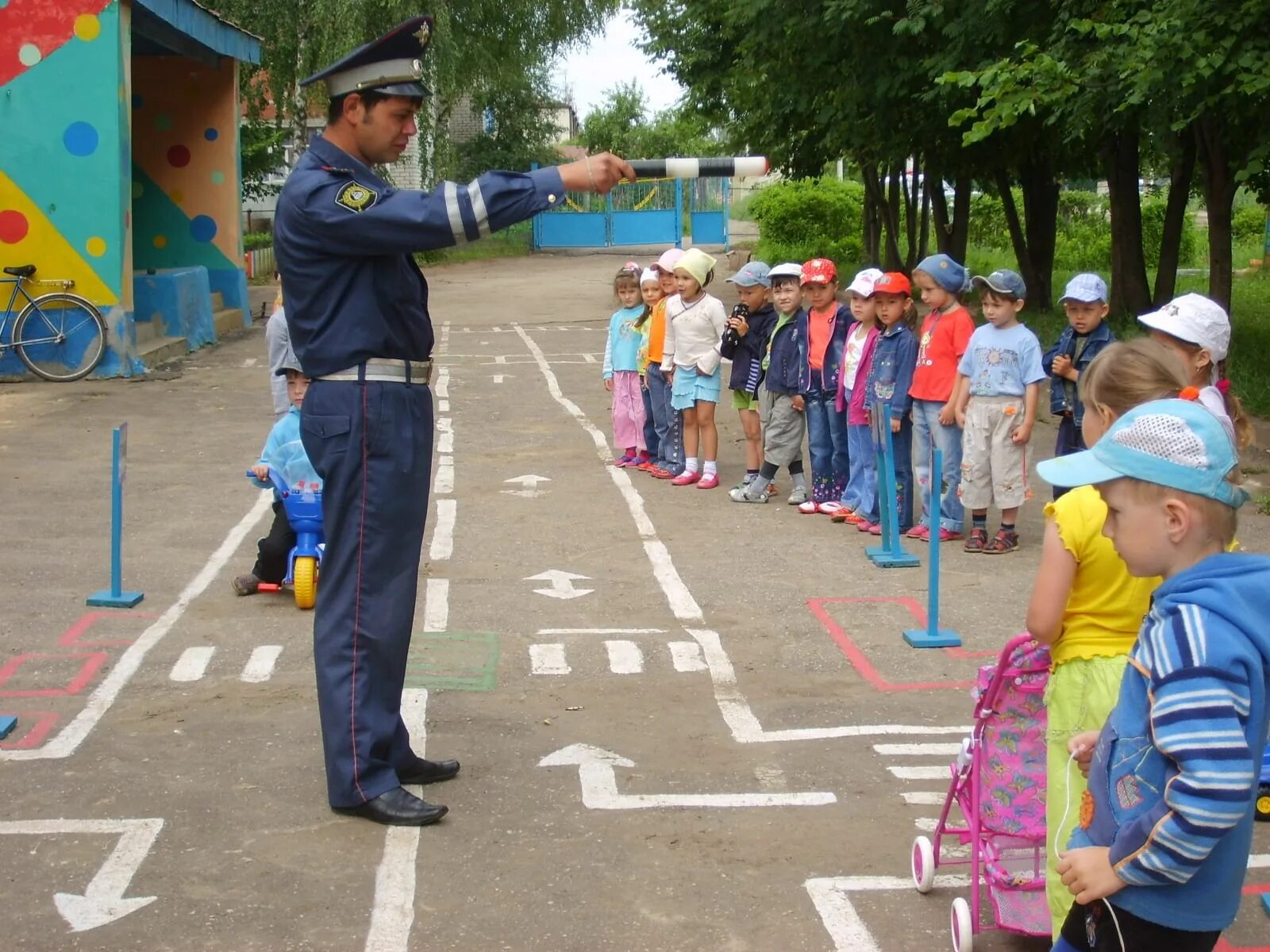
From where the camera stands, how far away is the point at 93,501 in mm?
10625

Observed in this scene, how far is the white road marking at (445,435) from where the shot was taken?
1311 centimetres

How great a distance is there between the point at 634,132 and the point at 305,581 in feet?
207

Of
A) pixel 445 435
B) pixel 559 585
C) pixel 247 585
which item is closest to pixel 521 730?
pixel 559 585

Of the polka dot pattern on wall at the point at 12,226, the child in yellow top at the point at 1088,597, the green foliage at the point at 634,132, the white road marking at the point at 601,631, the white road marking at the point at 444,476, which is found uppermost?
the green foliage at the point at 634,132

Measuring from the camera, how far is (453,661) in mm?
6957

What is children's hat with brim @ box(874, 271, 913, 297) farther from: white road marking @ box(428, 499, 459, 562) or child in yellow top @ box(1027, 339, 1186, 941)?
child in yellow top @ box(1027, 339, 1186, 941)

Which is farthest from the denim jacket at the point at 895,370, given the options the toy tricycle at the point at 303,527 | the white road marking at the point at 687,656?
the toy tricycle at the point at 303,527

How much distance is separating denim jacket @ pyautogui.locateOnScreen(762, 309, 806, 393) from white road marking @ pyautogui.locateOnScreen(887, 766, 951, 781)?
203 inches

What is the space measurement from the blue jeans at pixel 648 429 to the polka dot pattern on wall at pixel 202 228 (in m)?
13.2

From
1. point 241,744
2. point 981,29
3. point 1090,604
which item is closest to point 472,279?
point 981,29

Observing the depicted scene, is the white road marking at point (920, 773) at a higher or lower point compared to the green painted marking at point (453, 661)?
lower

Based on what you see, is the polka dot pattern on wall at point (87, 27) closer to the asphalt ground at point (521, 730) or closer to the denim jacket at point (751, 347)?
the asphalt ground at point (521, 730)

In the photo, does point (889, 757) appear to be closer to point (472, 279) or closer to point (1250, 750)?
point (1250, 750)

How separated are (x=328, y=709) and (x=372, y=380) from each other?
3.60ft
